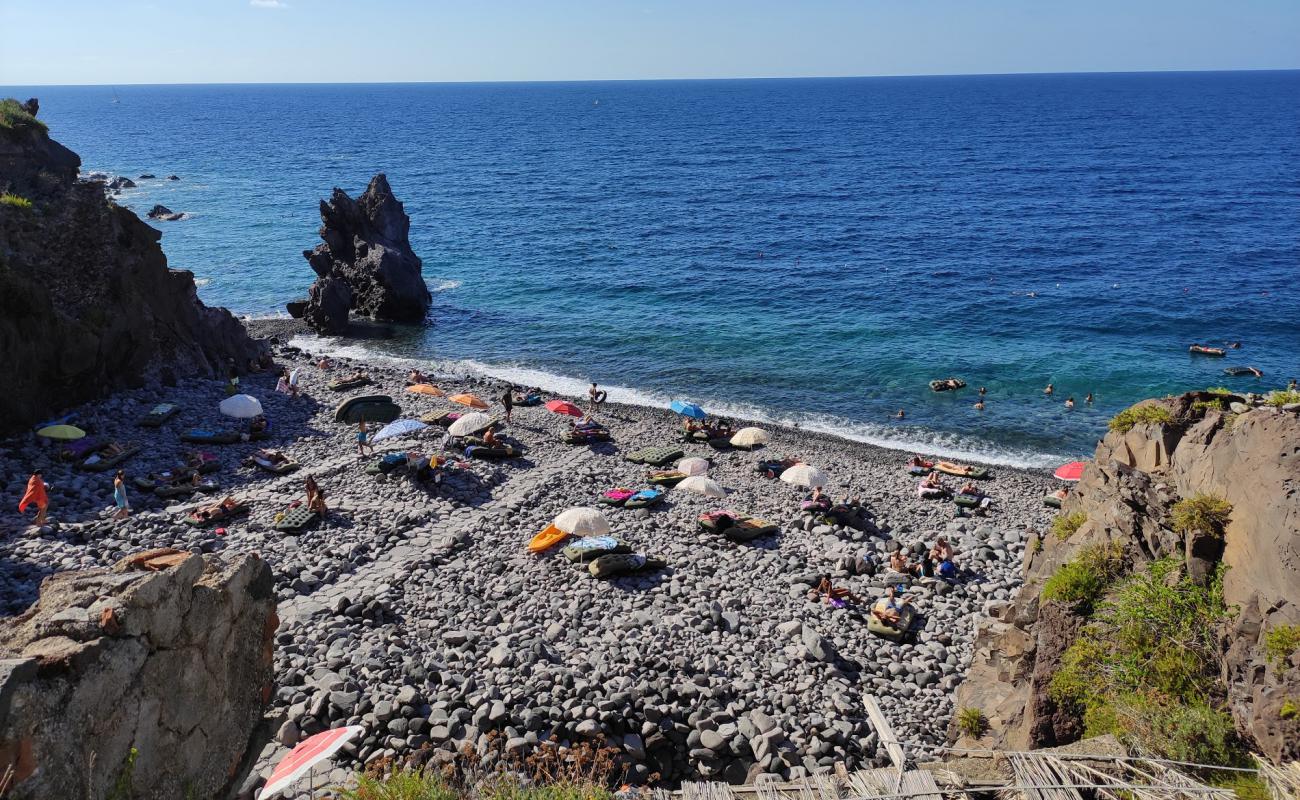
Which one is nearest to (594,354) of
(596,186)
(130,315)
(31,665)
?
(130,315)

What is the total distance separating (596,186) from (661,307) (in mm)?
55629

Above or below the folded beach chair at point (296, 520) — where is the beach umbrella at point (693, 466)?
below

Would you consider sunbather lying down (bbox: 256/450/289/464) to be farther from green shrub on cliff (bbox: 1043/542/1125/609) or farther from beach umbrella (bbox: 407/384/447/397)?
green shrub on cliff (bbox: 1043/542/1125/609)

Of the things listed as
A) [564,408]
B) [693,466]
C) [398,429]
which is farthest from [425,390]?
[693,466]

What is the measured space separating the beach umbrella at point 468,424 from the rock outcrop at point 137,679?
1864 centimetres

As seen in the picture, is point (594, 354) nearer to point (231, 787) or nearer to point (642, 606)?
point (642, 606)

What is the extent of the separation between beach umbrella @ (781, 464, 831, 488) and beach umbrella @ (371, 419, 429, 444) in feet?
46.0

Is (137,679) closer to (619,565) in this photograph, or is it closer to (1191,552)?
(619,565)

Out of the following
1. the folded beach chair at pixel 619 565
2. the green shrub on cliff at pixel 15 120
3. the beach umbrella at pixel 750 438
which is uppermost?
the green shrub on cliff at pixel 15 120

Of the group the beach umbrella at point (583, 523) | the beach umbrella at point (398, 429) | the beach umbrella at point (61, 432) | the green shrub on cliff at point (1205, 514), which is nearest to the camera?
the green shrub on cliff at point (1205, 514)

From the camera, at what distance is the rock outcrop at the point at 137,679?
8188mm

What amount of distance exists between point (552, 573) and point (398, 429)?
11676 millimetres

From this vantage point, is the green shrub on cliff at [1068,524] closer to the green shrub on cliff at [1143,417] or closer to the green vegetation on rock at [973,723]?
the green shrub on cliff at [1143,417]

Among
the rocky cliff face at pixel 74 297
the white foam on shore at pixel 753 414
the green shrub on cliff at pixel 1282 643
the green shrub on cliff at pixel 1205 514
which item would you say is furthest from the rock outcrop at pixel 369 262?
the green shrub on cliff at pixel 1282 643
